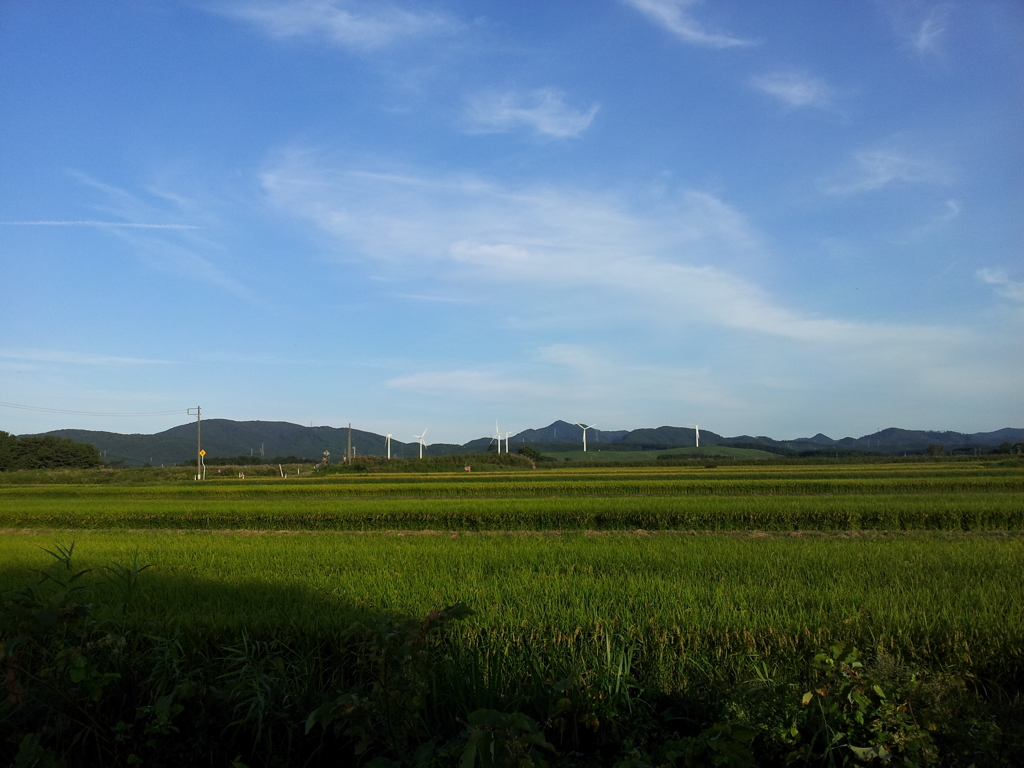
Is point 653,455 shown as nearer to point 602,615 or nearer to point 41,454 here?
point 41,454

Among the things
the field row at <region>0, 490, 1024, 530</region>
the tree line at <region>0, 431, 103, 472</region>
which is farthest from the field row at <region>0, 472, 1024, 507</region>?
the tree line at <region>0, 431, 103, 472</region>

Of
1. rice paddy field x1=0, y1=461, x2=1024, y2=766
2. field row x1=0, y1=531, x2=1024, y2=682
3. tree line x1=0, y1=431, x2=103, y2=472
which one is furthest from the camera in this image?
tree line x1=0, y1=431, x2=103, y2=472

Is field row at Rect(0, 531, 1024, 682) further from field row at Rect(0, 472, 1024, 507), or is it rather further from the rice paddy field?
field row at Rect(0, 472, 1024, 507)

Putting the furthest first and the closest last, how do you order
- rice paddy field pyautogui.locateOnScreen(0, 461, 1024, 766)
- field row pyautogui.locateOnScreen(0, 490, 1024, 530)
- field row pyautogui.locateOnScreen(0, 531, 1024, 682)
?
1. field row pyautogui.locateOnScreen(0, 490, 1024, 530)
2. field row pyautogui.locateOnScreen(0, 531, 1024, 682)
3. rice paddy field pyautogui.locateOnScreen(0, 461, 1024, 766)

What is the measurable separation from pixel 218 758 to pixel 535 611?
2.84 metres

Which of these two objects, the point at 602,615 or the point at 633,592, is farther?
the point at 633,592

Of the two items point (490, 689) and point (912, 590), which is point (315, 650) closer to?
point (490, 689)

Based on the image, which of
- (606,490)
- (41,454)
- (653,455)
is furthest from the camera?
(653,455)

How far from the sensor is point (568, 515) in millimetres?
19516

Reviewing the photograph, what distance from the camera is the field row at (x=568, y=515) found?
17984 mm

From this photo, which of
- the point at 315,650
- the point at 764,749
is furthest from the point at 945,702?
the point at 315,650

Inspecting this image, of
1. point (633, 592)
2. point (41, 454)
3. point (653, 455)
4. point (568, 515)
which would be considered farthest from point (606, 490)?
point (653, 455)

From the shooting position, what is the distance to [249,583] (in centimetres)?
798

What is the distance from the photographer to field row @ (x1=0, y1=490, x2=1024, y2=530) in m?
18.0
